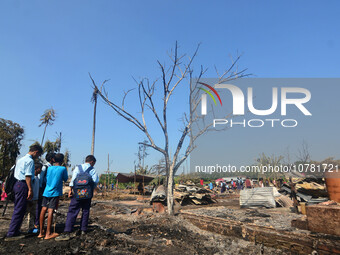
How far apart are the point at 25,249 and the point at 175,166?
4830 mm

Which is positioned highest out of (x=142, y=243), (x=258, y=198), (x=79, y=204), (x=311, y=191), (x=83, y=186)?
(x=83, y=186)

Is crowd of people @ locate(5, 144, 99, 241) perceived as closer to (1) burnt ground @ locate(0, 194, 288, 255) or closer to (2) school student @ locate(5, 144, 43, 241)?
(2) school student @ locate(5, 144, 43, 241)

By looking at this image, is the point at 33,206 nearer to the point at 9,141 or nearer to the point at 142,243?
the point at 142,243

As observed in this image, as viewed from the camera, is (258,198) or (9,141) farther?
(9,141)

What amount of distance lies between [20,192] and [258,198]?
1007 cm

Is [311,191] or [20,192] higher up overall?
[20,192]

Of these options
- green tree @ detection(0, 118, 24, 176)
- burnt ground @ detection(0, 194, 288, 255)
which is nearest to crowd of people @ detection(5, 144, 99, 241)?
burnt ground @ detection(0, 194, 288, 255)

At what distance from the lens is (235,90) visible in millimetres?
10656

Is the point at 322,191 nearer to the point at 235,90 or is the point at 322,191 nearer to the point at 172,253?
the point at 235,90

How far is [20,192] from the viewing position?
3.91m

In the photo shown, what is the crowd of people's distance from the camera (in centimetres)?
390

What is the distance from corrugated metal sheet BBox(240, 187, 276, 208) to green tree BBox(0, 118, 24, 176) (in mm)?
22372

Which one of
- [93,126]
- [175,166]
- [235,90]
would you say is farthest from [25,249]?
[93,126]

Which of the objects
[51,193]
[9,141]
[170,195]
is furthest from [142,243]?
[9,141]
